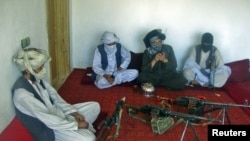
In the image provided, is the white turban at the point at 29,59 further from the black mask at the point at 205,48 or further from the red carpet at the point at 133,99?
the black mask at the point at 205,48

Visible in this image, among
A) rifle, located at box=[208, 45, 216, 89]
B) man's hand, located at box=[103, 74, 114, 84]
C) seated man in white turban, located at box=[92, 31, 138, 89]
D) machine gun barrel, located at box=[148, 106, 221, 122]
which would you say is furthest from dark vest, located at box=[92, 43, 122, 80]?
machine gun barrel, located at box=[148, 106, 221, 122]

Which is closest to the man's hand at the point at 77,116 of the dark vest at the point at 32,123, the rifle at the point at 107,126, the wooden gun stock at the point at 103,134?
the dark vest at the point at 32,123

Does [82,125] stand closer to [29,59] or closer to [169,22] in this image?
[29,59]

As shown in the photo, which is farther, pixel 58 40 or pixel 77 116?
pixel 58 40

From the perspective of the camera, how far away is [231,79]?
5.07m

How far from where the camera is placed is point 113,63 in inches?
192

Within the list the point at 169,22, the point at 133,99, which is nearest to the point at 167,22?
the point at 169,22

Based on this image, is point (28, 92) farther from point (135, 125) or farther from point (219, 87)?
point (219, 87)

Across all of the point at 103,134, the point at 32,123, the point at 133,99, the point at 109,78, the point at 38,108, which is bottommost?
the point at 133,99

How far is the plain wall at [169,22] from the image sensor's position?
5.29m

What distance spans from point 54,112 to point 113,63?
7.40ft

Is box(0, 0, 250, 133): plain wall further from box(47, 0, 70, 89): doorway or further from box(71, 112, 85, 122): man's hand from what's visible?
box(71, 112, 85, 122): man's hand

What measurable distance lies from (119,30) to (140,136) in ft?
8.42

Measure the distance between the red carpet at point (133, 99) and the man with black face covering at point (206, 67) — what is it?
0.19 m
